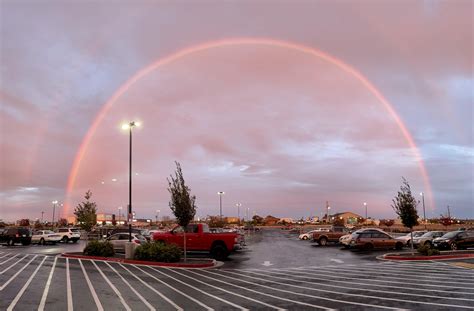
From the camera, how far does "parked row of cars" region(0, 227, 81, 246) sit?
4453 cm

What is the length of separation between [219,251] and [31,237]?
29.9 meters

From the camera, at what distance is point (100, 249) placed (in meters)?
26.4

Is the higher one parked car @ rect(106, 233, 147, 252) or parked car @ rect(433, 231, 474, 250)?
parked car @ rect(106, 233, 147, 252)

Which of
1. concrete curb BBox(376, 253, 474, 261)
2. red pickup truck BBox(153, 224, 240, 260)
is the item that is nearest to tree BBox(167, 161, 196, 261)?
red pickup truck BBox(153, 224, 240, 260)

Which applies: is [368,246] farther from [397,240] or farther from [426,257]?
[426,257]

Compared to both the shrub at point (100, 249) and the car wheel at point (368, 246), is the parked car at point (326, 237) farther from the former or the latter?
the shrub at point (100, 249)

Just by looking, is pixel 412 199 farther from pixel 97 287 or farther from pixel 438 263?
pixel 97 287

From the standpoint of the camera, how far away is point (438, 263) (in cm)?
2252

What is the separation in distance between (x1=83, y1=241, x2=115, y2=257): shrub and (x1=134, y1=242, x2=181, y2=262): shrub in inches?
119

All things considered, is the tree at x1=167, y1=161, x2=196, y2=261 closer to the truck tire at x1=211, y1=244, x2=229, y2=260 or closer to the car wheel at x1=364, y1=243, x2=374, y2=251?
the truck tire at x1=211, y1=244, x2=229, y2=260

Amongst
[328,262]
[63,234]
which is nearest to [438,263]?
[328,262]

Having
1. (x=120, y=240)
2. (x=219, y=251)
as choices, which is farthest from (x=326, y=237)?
(x=120, y=240)

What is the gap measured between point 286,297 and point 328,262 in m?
11.9

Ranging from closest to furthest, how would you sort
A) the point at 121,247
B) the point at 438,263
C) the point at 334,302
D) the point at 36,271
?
the point at 334,302 < the point at 36,271 < the point at 438,263 < the point at 121,247
